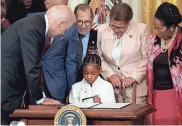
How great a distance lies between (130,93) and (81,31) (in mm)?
659

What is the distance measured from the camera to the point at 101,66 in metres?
4.46

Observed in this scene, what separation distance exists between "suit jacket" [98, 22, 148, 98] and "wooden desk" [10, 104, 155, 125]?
1068mm

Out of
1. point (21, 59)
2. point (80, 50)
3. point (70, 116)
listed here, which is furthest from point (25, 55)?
point (80, 50)

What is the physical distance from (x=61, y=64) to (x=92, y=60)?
255 millimetres

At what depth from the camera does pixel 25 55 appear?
11.2ft

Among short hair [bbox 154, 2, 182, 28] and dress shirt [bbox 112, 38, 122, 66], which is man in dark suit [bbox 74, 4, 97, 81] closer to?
dress shirt [bbox 112, 38, 122, 66]

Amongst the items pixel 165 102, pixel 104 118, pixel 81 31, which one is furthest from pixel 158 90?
pixel 104 118

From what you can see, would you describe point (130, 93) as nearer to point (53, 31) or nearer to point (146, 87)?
point (146, 87)

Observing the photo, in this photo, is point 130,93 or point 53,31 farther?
point 130,93

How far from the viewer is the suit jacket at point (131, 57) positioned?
4426 mm

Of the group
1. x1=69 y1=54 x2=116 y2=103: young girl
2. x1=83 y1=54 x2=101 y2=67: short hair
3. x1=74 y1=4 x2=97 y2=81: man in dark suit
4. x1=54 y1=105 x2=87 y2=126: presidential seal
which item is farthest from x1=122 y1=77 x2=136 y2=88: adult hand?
x1=54 y1=105 x2=87 y2=126: presidential seal

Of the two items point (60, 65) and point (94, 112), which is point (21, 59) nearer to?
point (94, 112)

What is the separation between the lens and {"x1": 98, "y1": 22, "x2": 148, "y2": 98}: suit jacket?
14.5 ft

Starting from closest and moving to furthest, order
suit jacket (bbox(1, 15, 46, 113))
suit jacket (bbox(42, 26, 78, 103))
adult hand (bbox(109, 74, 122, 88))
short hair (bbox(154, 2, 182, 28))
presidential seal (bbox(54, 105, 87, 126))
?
presidential seal (bbox(54, 105, 87, 126)) < suit jacket (bbox(1, 15, 46, 113)) < short hair (bbox(154, 2, 182, 28)) < suit jacket (bbox(42, 26, 78, 103)) < adult hand (bbox(109, 74, 122, 88))
